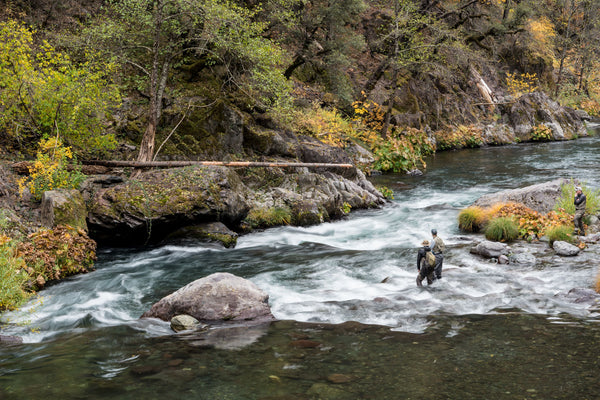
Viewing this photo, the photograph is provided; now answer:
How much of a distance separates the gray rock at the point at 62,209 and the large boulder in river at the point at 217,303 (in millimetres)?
4341

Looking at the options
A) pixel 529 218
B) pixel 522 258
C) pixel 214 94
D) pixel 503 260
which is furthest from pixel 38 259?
pixel 529 218

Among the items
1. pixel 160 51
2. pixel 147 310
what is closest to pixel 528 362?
pixel 147 310

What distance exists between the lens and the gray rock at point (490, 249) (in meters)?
11.4

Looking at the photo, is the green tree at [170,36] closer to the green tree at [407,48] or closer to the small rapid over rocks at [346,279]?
the small rapid over rocks at [346,279]

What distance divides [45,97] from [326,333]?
10.8m

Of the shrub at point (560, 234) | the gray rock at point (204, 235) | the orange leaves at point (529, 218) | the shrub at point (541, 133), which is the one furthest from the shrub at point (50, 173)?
the shrub at point (541, 133)

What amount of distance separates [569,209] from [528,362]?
30.2ft

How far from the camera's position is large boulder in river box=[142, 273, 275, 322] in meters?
7.91

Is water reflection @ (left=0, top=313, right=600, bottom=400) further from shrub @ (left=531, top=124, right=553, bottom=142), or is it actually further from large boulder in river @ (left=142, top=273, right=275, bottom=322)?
shrub @ (left=531, top=124, right=553, bottom=142)

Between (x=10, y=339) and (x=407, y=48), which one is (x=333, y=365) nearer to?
(x=10, y=339)

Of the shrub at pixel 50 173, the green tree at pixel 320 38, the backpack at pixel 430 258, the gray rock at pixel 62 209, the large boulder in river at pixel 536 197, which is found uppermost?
the green tree at pixel 320 38

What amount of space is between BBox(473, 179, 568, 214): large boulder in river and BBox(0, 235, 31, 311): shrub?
1315 cm

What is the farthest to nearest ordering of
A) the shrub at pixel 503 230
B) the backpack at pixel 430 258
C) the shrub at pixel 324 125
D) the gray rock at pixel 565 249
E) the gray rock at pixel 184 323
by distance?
the shrub at pixel 324 125
the shrub at pixel 503 230
the gray rock at pixel 565 249
the backpack at pixel 430 258
the gray rock at pixel 184 323

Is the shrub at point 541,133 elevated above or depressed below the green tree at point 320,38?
below
